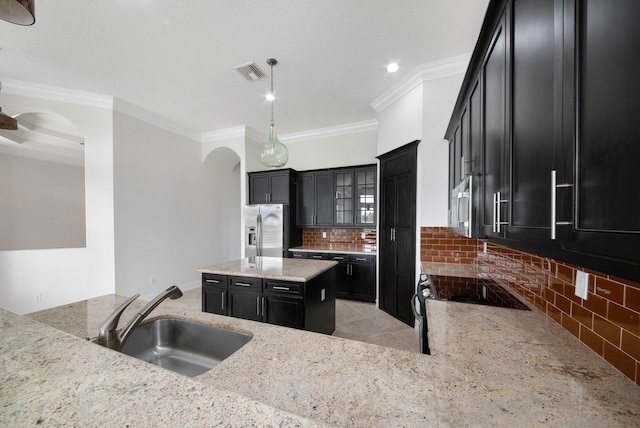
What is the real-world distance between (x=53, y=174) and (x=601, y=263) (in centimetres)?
730

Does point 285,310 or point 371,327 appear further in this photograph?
point 371,327

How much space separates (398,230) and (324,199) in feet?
5.85

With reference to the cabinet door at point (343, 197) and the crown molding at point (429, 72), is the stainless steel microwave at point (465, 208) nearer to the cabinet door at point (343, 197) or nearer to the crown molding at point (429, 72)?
the crown molding at point (429, 72)

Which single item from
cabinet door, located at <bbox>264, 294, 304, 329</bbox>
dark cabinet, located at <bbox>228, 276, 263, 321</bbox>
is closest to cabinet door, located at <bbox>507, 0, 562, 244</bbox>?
cabinet door, located at <bbox>264, 294, 304, 329</bbox>

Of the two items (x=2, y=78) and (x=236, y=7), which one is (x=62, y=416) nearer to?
(x=236, y=7)

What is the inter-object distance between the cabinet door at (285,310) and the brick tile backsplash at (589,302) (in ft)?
5.42

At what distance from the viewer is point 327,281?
2686mm

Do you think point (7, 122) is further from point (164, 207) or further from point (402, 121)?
point (402, 121)

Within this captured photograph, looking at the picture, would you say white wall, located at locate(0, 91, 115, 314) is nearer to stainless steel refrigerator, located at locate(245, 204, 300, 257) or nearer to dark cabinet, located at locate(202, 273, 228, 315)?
dark cabinet, located at locate(202, 273, 228, 315)

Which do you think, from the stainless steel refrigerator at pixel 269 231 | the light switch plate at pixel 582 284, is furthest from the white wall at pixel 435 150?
the stainless steel refrigerator at pixel 269 231

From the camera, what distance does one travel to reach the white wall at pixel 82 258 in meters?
3.30

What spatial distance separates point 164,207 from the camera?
4.23m

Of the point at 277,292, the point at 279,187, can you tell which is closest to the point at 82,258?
the point at 279,187

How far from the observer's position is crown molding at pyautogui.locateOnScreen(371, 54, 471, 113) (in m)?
2.64
